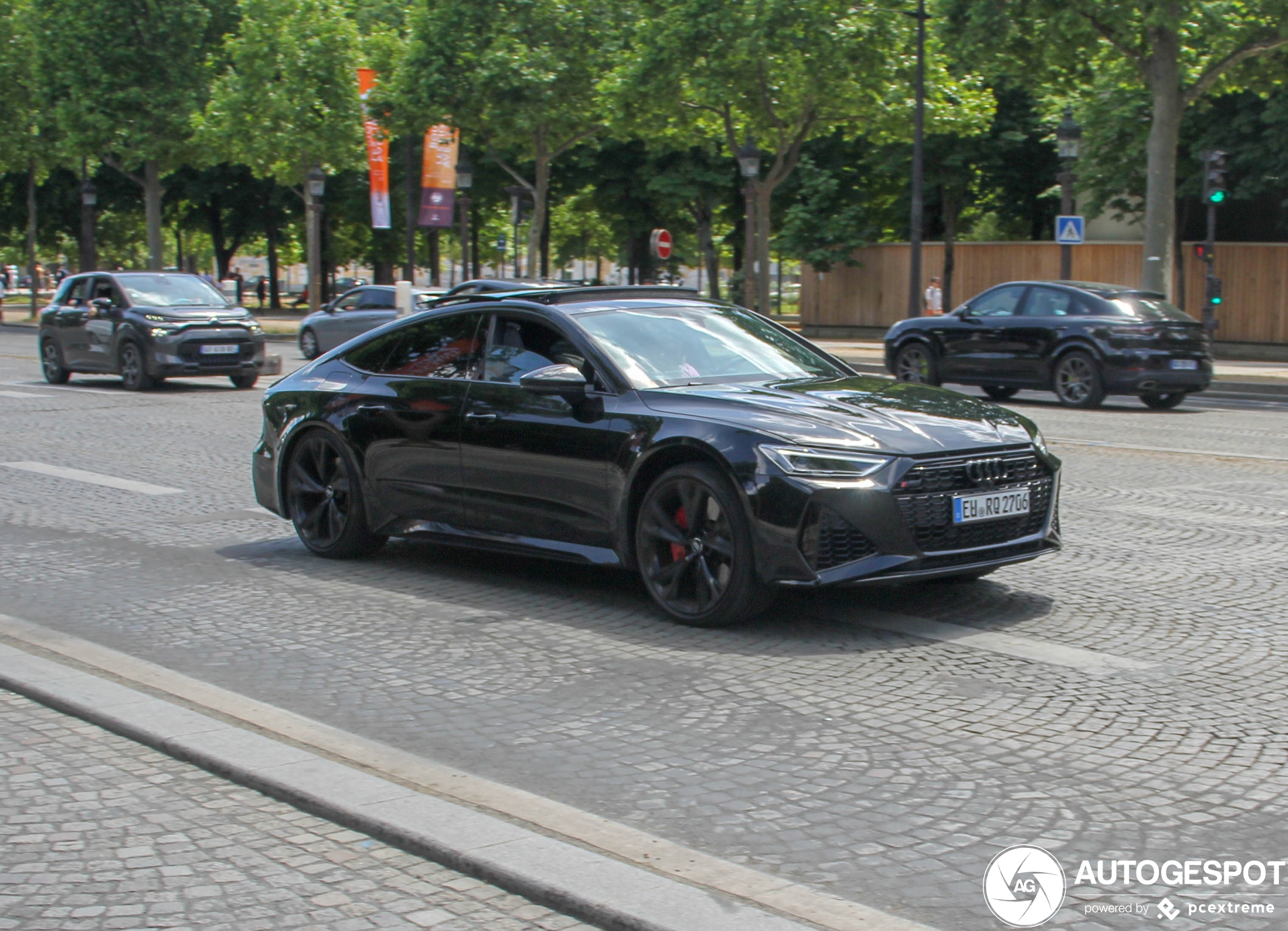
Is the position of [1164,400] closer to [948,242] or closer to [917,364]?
[917,364]

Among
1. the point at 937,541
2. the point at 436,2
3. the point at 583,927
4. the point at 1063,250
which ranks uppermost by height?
the point at 436,2

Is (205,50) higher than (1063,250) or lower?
higher

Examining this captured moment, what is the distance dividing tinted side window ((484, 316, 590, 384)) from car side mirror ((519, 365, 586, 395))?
0.92 ft

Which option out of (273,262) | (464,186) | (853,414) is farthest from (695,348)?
(273,262)

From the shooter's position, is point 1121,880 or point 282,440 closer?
point 1121,880

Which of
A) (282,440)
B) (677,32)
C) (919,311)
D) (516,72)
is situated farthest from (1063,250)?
(282,440)

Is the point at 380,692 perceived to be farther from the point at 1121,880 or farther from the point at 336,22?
the point at 336,22

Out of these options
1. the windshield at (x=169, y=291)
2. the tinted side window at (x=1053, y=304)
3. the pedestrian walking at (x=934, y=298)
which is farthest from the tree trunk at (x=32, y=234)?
the tinted side window at (x=1053, y=304)

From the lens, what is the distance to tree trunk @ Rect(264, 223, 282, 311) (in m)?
58.2

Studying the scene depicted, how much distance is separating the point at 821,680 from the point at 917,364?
53.9ft

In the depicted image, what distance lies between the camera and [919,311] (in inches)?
1407

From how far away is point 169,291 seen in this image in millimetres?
22562

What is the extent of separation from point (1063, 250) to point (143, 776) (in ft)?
88.2

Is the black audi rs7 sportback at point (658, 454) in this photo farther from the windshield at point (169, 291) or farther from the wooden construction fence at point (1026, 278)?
the wooden construction fence at point (1026, 278)
